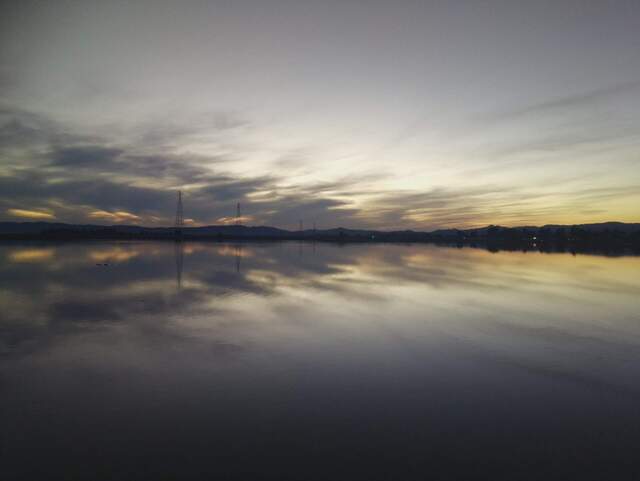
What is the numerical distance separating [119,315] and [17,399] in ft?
29.1

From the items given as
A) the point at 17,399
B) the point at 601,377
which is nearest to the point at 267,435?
the point at 17,399

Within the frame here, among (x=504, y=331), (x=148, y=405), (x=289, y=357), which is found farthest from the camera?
(x=504, y=331)

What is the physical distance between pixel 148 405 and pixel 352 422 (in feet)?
16.3

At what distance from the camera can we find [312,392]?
955 cm

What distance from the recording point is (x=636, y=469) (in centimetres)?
667

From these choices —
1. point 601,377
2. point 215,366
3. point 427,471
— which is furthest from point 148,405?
point 601,377

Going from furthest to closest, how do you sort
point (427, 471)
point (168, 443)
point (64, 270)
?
point (64, 270) → point (168, 443) → point (427, 471)

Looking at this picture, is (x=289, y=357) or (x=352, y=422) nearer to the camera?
(x=352, y=422)

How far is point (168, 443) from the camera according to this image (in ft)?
23.6

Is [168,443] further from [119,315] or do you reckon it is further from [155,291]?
[155,291]

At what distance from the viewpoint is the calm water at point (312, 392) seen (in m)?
6.75

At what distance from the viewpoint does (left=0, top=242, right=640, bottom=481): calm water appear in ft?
22.2

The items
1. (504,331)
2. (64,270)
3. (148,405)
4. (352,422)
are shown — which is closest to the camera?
(352,422)

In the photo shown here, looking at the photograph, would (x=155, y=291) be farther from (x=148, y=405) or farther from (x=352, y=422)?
(x=352, y=422)
